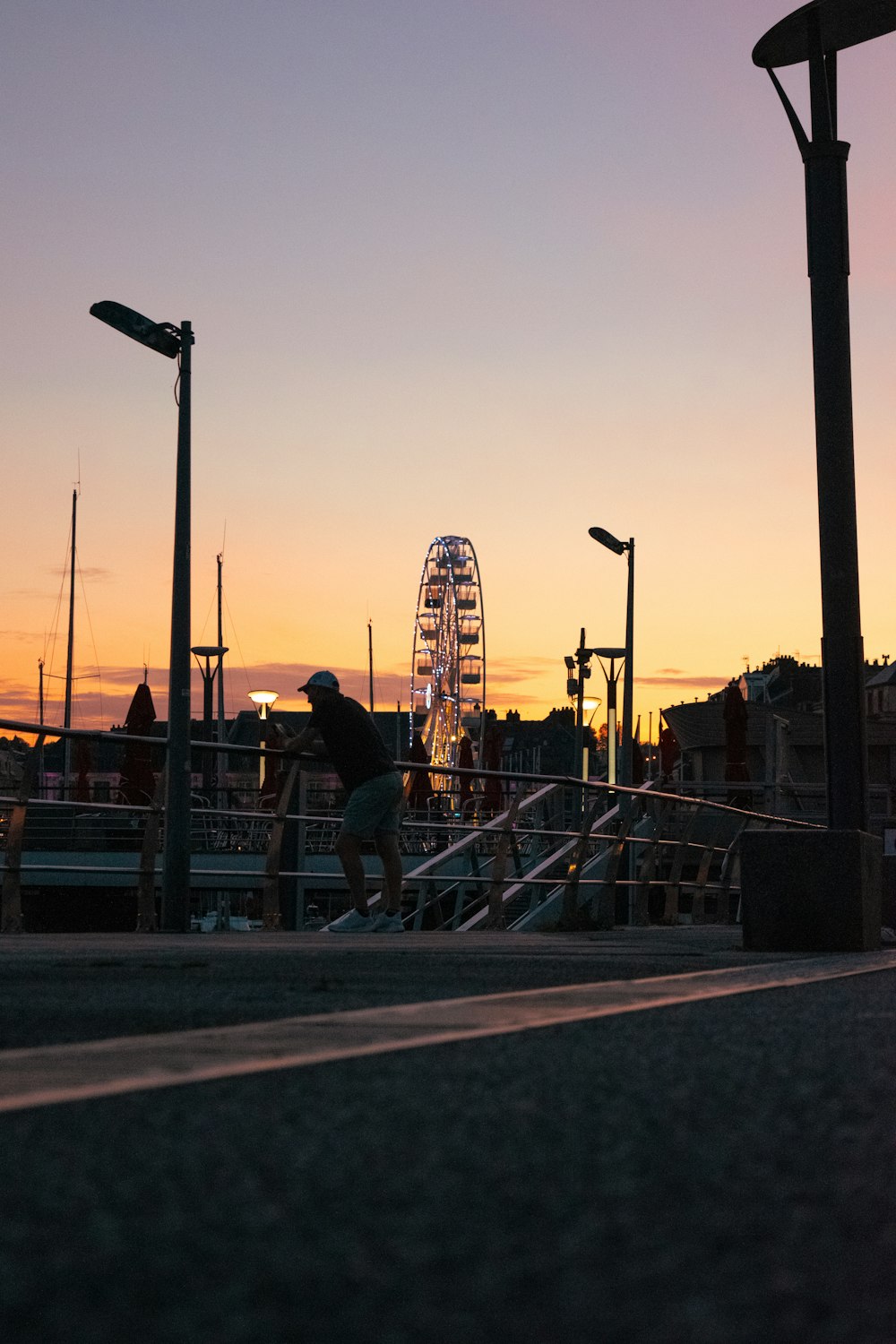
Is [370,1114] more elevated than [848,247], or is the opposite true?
[848,247]

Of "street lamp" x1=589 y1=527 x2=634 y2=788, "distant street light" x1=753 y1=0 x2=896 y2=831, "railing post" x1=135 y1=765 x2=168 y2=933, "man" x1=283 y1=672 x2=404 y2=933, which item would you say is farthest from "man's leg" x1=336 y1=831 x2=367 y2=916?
"street lamp" x1=589 y1=527 x2=634 y2=788

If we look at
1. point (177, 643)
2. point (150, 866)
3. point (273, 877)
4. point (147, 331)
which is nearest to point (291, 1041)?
point (150, 866)

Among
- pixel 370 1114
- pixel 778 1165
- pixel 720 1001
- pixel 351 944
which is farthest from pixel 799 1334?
pixel 351 944

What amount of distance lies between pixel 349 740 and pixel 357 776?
0.24 m

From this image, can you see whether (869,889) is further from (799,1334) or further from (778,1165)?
(799,1334)

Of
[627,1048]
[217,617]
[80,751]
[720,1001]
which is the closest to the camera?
[627,1048]

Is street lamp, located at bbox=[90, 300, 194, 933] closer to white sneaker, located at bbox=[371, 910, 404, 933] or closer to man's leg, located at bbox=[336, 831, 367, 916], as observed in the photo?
man's leg, located at bbox=[336, 831, 367, 916]

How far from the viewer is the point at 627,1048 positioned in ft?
8.08

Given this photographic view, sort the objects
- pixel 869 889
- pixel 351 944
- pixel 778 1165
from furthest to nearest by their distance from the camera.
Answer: pixel 869 889 < pixel 351 944 < pixel 778 1165

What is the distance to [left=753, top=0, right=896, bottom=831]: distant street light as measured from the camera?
8.73 meters

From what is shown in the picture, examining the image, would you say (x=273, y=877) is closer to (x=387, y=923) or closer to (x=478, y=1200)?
(x=387, y=923)

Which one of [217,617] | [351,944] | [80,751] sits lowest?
[351,944]

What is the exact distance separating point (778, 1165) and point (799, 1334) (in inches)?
23.4

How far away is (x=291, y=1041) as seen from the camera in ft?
7.95
